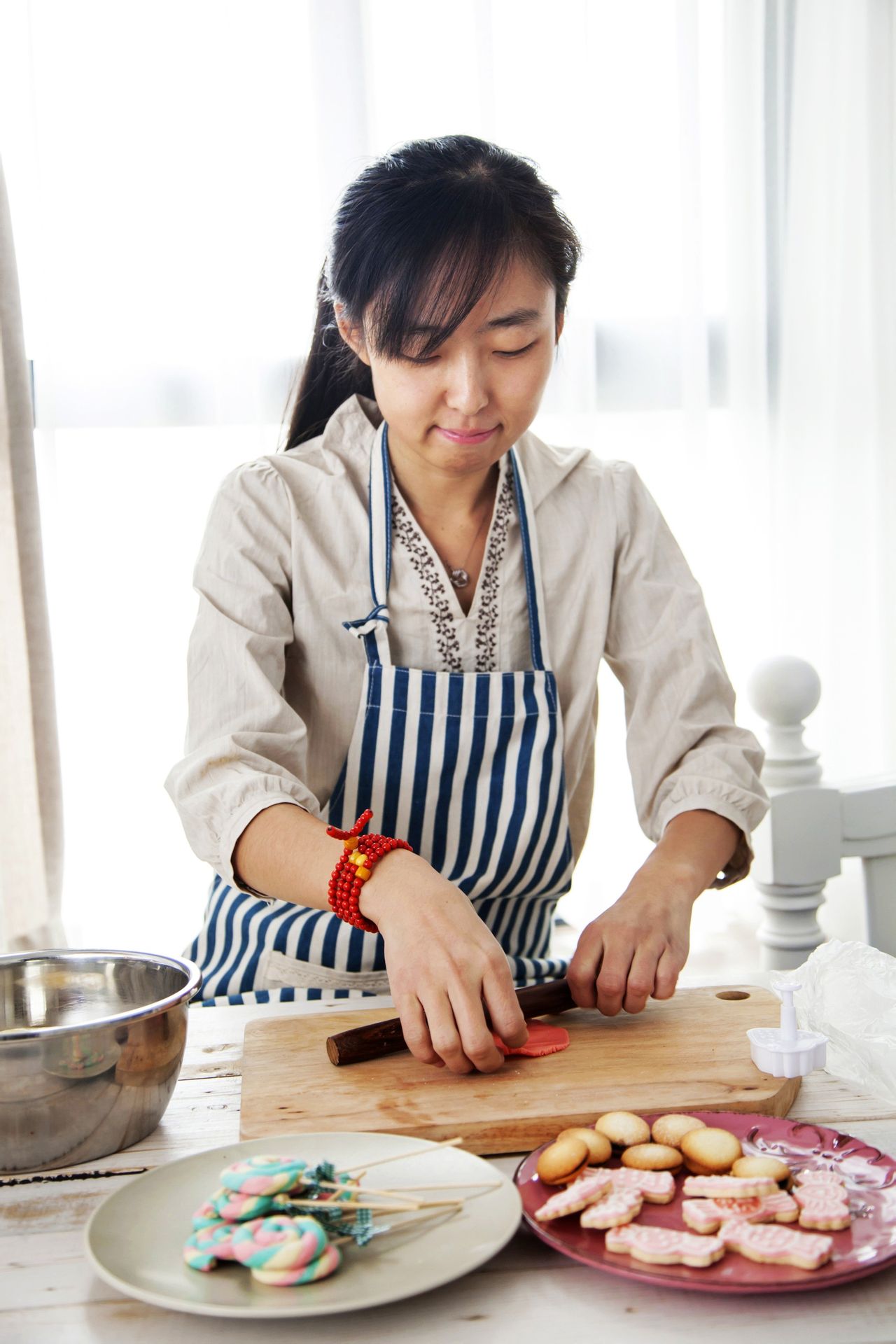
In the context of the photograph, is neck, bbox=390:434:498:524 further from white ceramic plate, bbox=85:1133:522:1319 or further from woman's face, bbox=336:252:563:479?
white ceramic plate, bbox=85:1133:522:1319

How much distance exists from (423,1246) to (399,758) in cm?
69

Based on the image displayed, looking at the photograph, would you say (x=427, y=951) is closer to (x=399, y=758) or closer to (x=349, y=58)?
(x=399, y=758)

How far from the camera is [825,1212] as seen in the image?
→ 25.3 inches

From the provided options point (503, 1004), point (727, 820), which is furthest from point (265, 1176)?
point (727, 820)

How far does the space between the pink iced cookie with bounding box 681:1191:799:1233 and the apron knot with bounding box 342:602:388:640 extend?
0.74m

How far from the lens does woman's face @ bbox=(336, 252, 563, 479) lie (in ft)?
3.77

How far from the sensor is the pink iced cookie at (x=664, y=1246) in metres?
0.61

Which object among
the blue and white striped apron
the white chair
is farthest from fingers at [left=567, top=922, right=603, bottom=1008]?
the white chair

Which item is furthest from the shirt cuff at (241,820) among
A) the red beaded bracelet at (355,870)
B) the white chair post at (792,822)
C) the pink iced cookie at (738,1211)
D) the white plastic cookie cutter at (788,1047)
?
the white chair post at (792,822)

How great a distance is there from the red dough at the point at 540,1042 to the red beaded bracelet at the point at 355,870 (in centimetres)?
14

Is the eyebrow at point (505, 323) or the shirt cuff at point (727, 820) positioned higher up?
the eyebrow at point (505, 323)

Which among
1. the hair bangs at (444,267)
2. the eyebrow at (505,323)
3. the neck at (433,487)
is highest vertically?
the hair bangs at (444,267)

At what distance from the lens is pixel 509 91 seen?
2213mm

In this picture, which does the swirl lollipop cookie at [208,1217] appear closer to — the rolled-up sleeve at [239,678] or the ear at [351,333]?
the rolled-up sleeve at [239,678]
